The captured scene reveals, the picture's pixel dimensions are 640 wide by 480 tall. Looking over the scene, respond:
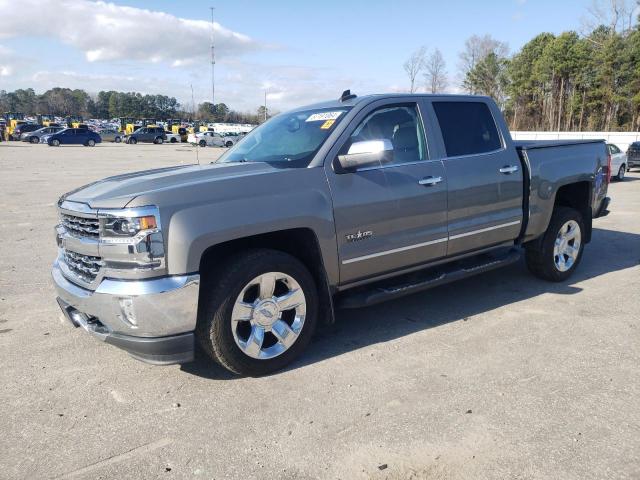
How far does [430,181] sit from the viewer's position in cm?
432

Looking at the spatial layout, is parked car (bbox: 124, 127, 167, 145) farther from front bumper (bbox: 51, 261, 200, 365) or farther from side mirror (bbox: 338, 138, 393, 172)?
front bumper (bbox: 51, 261, 200, 365)

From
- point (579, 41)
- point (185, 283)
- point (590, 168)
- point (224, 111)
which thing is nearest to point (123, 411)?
point (185, 283)

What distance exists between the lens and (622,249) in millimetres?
7621

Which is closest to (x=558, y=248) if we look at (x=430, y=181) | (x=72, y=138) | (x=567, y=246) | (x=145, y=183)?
(x=567, y=246)

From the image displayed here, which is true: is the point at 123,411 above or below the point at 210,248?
below

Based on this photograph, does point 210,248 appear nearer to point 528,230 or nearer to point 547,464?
point 547,464

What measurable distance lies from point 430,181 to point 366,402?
75.9 inches

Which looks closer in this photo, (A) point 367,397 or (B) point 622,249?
(A) point 367,397

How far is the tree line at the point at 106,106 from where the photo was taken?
137 m

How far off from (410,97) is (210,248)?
227cm

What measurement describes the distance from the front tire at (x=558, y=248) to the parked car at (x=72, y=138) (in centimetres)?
4799

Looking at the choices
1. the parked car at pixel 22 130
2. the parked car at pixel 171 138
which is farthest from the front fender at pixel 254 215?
the parked car at pixel 171 138

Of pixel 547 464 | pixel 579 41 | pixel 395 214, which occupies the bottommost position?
pixel 547 464

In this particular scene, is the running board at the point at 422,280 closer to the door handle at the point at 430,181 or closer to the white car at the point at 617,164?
the door handle at the point at 430,181
